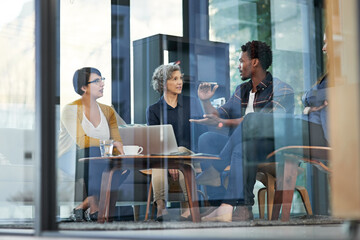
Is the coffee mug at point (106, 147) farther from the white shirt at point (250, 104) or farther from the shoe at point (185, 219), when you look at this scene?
the white shirt at point (250, 104)

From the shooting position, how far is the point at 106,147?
4449 millimetres

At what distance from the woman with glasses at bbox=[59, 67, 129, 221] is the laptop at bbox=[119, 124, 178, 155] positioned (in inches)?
3.1

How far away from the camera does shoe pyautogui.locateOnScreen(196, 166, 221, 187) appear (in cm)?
409

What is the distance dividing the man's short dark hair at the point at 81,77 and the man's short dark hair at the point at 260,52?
4.01 feet

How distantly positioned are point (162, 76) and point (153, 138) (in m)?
0.84

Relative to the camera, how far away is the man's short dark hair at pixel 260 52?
16.3 ft

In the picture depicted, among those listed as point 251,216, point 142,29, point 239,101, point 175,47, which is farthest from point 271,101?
point 142,29

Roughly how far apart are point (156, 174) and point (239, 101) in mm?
848

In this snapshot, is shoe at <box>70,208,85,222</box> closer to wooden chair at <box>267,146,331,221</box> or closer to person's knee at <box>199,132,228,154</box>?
person's knee at <box>199,132,228,154</box>

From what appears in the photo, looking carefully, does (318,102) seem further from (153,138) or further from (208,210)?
(153,138)

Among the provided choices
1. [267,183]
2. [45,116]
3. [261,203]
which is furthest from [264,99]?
[45,116]

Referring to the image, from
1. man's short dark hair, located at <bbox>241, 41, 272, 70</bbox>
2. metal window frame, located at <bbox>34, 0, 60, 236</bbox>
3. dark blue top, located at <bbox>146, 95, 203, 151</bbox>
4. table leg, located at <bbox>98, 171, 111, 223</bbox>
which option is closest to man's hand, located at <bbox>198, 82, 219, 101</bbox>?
dark blue top, located at <bbox>146, 95, 203, 151</bbox>

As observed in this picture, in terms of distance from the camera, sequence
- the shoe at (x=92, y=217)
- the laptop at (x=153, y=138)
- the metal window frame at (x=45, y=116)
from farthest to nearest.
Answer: the shoe at (x=92, y=217), the laptop at (x=153, y=138), the metal window frame at (x=45, y=116)

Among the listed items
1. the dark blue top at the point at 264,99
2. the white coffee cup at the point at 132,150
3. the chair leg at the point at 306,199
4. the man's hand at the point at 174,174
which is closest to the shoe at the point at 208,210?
the man's hand at the point at 174,174
